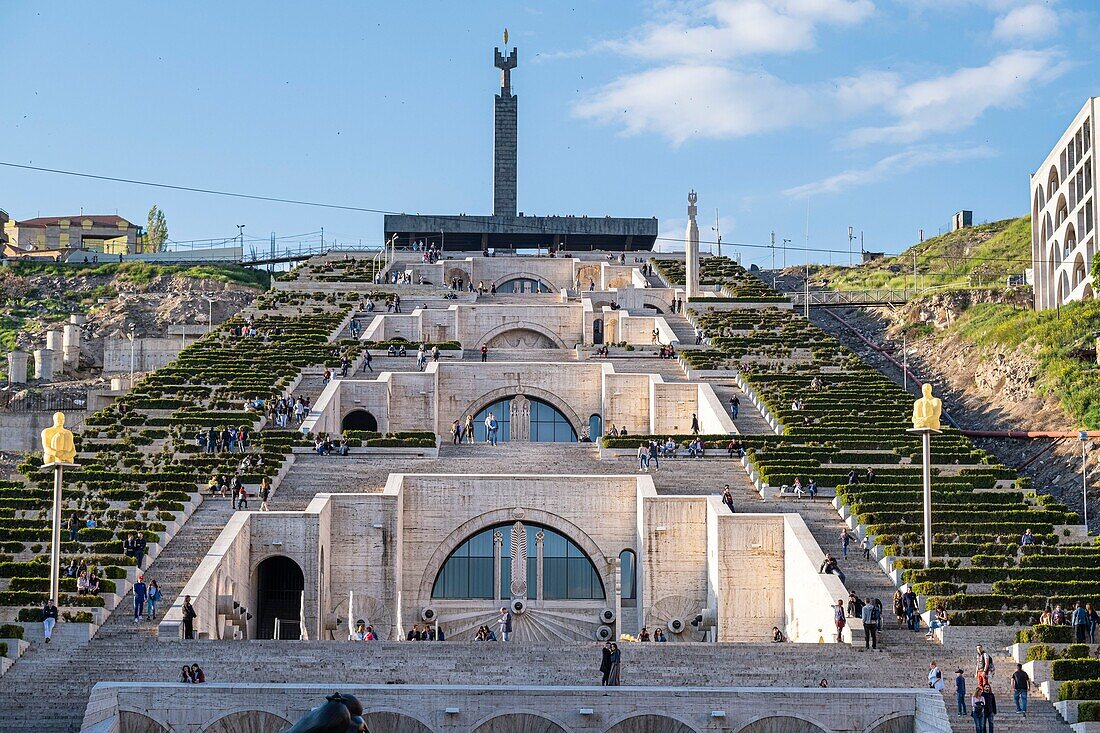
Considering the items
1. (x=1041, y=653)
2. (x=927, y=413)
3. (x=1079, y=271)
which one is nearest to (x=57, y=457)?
(x=927, y=413)

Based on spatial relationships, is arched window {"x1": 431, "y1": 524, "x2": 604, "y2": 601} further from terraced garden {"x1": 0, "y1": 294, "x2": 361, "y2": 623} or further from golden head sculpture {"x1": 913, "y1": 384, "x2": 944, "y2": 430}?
golden head sculpture {"x1": 913, "y1": 384, "x2": 944, "y2": 430}

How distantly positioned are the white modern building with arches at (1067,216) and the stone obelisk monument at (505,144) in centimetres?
2929

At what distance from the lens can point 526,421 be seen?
51.5 meters

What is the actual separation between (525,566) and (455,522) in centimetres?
207

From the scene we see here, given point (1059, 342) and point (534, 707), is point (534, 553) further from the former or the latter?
point (1059, 342)

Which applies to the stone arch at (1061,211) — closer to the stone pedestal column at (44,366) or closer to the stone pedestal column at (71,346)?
the stone pedestal column at (71,346)

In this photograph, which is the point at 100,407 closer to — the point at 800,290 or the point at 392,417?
the point at 392,417

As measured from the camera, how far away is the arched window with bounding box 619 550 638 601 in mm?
37250

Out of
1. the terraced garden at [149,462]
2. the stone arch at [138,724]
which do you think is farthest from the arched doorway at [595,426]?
the stone arch at [138,724]

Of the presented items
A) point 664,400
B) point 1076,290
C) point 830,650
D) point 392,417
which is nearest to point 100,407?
point 392,417

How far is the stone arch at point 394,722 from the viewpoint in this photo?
25.1 metres

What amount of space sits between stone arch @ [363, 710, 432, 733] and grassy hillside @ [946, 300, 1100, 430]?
2765cm

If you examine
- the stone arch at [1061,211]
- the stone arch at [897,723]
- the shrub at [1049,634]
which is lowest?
the stone arch at [897,723]

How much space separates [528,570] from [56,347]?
3511 centimetres
